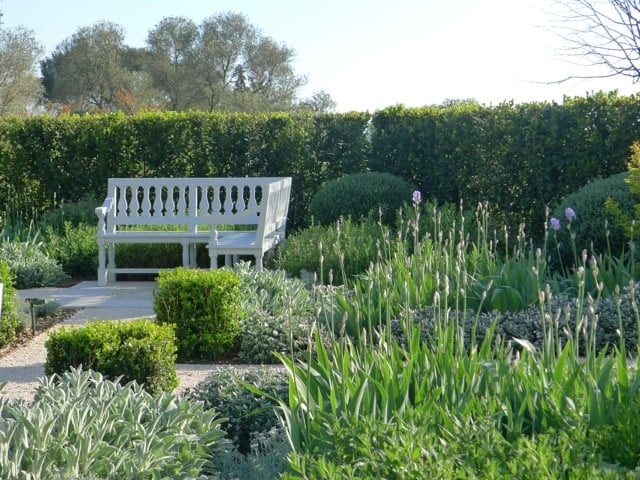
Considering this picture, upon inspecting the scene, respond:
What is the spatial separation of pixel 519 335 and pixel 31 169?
31.9ft

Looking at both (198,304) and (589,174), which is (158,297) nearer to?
(198,304)

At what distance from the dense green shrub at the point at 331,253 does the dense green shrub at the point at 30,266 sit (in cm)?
250

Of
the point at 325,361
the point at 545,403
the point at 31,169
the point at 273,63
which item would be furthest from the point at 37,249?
the point at 273,63

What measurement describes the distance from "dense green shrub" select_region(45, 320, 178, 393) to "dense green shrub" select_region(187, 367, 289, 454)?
59 centimetres

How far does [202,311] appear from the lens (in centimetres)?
640

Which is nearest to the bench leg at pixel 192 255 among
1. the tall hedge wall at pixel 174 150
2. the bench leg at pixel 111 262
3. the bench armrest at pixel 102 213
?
the bench leg at pixel 111 262

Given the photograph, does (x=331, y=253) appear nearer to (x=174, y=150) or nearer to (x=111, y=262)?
(x=111, y=262)

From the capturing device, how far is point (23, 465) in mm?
3262

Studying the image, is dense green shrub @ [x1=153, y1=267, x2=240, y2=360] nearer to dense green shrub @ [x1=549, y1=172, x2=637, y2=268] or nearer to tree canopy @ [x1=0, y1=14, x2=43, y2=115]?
dense green shrub @ [x1=549, y1=172, x2=637, y2=268]

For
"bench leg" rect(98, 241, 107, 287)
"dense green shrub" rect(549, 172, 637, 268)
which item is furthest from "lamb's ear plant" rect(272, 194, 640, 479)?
"bench leg" rect(98, 241, 107, 287)

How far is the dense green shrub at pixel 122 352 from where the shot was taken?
506 centimetres

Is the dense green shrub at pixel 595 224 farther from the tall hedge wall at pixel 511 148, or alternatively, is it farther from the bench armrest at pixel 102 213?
the bench armrest at pixel 102 213

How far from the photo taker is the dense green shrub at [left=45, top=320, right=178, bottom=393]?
5.06 metres

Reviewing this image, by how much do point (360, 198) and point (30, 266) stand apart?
13.8 feet
